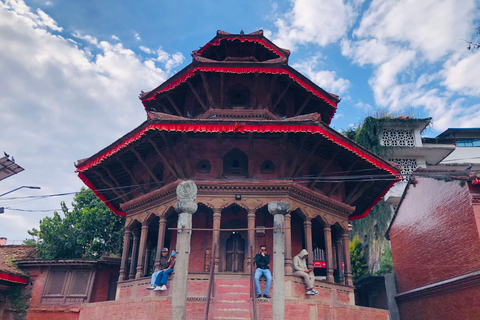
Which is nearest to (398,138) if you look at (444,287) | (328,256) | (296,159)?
(444,287)

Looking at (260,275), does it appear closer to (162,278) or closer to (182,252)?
(182,252)

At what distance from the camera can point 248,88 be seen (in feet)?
52.4

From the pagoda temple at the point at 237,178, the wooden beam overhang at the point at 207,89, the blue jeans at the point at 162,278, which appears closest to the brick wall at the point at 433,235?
the pagoda temple at the point at 237,178

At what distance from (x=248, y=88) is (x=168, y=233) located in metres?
6.96

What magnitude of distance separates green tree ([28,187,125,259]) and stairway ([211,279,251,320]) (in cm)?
1367

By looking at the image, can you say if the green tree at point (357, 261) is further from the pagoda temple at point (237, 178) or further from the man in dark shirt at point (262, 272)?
the man in dark shirt at point (262, 272)

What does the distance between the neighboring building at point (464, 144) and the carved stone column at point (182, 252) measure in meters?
28.3

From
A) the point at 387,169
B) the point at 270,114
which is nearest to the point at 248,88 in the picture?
the point at 270,114

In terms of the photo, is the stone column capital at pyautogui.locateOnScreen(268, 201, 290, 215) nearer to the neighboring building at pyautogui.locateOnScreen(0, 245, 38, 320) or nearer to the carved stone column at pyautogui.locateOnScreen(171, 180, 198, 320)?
the carved stone column at pyautogui.locateOnScreen(171, 180, 198, 320)

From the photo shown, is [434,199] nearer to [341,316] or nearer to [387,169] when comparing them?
[387,169]

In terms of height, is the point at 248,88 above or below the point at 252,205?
above

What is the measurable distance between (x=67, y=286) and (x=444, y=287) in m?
16.9

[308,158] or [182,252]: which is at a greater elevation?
[308,158]

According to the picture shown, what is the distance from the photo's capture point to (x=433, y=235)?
16.8 metres
